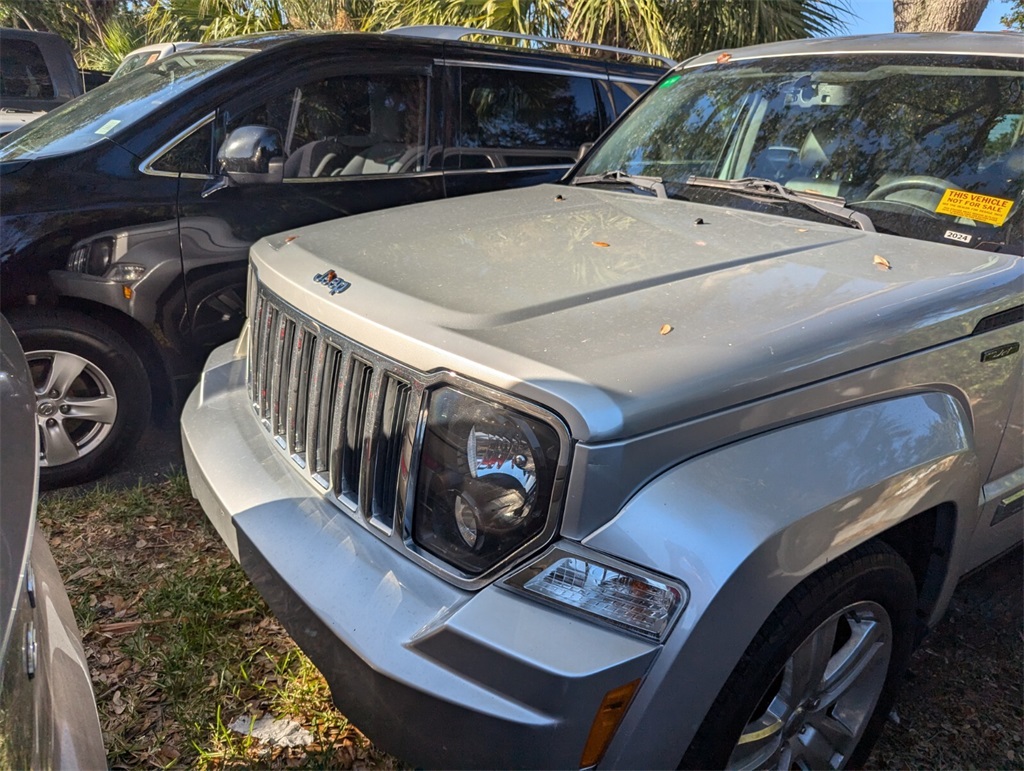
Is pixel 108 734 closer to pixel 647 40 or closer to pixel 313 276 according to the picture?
pixel 313 276

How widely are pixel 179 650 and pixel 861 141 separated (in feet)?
9.02

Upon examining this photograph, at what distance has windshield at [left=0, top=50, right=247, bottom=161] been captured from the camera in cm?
346

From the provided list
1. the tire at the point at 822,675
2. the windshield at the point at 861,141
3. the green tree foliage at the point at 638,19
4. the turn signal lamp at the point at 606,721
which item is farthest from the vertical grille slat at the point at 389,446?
the green tree foliage at the point at 638,19

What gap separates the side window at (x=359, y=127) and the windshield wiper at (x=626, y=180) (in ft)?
3.62

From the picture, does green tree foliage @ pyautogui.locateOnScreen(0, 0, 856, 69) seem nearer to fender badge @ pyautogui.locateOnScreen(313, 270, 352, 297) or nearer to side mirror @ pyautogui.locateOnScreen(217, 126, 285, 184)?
side mirror @ pyautogui.locateOnScreen(217, 126, 285, 184)

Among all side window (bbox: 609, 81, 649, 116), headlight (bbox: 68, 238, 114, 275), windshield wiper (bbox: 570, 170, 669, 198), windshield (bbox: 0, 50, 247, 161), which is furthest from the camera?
side window (bbox: 609, 81, 649, 116)

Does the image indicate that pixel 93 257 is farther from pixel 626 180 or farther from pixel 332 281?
pixel 626 180

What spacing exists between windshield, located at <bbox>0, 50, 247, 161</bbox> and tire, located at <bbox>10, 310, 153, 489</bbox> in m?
0.74

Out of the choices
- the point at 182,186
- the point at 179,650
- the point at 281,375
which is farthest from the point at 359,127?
the point at 179,650

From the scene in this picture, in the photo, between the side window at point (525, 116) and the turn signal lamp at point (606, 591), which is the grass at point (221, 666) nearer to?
the turn signal lamp at point (606, 591)

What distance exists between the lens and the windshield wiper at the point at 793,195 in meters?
2.55

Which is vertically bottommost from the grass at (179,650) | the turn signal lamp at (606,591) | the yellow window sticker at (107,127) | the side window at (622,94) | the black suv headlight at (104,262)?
the grass at (179,650)

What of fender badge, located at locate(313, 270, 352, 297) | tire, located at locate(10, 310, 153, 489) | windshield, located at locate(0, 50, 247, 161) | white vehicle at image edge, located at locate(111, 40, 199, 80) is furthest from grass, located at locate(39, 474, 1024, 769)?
white vehicle at image edge, located at locate(111, 40, 199, 80)

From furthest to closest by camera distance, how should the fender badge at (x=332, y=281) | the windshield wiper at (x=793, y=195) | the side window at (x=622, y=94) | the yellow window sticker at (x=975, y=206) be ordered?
the side window at (x=622, y=94), the windshield wiper at (x=793, y=195), the yellow window sticker at (x=975, y=206), the fender badge at (x=332, y=281)
